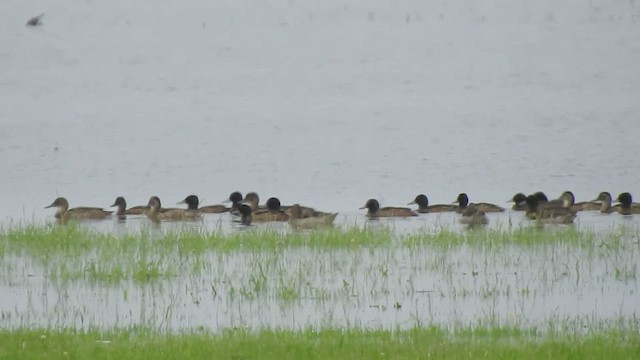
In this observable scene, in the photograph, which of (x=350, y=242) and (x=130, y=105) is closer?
(x=350, y=242)

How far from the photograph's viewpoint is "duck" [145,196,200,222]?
2444 cm

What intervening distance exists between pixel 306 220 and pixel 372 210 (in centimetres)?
314

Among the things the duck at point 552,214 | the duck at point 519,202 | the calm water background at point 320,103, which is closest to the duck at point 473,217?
the duck at point 552,214

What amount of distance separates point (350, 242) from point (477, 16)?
204 ft

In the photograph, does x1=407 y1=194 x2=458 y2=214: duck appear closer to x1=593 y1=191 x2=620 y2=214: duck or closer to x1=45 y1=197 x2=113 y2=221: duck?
x1=593 y1=191 x2=620 y2=214: duck

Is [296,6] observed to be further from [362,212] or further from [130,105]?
[362,212]

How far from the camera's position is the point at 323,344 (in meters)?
12.5

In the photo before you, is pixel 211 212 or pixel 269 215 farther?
pixel 211 212

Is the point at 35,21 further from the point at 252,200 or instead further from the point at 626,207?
the point at 626,207

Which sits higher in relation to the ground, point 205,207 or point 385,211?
point 205,207

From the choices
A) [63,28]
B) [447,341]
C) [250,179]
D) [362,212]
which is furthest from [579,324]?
[63,28]

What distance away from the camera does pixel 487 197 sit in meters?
28.5

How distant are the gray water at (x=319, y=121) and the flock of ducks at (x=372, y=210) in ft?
1.58

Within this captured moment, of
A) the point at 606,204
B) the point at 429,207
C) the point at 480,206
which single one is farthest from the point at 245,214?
the point at 606,204
